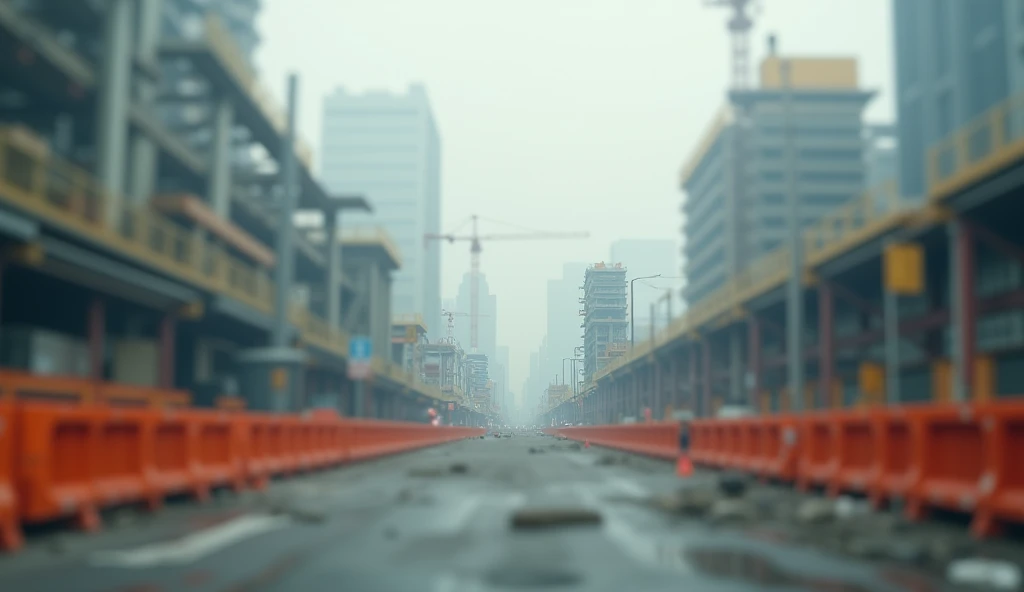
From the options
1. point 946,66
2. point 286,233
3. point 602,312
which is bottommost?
point 286,233

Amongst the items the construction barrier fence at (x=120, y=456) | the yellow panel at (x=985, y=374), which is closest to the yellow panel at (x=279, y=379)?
the construction barrier fence at (x=120, y=456)

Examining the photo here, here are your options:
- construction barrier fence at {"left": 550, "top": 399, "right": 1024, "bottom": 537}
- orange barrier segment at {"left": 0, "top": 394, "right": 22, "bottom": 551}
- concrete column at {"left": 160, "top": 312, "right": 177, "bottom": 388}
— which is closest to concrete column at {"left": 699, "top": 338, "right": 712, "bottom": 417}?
concrete column at {"left": 160, "top": 312, "right": 177, "bottom": 388}

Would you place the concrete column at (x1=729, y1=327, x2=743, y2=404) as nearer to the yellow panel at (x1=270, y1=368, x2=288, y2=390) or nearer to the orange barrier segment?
the yellow panel at (x1=270, y1=368, x2=288, y2=390)

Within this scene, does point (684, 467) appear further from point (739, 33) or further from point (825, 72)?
point (739, 33)

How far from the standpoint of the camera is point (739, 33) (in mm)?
143375

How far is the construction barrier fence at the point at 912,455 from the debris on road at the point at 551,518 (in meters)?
3.59

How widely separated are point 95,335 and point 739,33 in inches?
5181

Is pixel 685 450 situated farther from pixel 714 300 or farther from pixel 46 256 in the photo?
pixel 714 300

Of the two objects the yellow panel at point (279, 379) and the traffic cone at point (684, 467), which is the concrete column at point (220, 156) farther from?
the traffic cone at point (684, 467)

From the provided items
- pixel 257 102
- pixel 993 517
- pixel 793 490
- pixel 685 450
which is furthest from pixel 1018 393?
pixel 257 102

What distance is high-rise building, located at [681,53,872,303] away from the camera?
95.6 m

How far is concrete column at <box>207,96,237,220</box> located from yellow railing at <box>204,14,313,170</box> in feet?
4.65

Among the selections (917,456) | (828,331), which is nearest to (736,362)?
(828,331)

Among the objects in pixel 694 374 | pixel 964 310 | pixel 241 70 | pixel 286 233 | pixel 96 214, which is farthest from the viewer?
pixel 694 374
